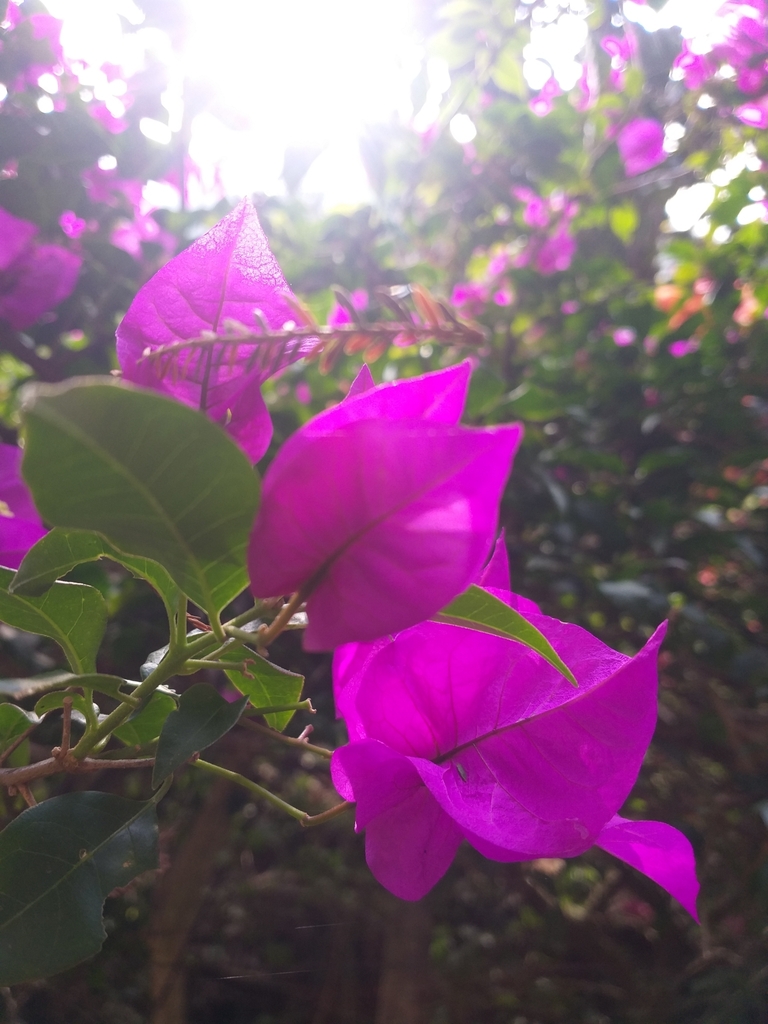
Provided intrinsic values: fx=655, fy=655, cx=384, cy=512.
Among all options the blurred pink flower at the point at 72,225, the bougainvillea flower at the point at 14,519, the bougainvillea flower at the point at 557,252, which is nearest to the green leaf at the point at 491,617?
the bougainvillea flower at the point at 14,519

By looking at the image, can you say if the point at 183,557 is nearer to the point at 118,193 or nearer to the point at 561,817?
the point at 561,817

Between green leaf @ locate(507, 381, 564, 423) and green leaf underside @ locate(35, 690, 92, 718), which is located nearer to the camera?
green leaf underside @ locate(35, 690, 92, 718)

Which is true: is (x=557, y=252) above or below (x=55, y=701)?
below

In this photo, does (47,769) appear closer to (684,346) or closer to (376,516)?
(376,516)

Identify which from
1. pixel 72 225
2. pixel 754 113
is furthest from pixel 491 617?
pixel 754 113

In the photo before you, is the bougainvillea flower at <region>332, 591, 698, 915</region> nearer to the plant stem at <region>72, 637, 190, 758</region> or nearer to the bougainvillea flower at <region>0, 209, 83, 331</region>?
the plant stem at <region>72, 637, 190, 758</region>

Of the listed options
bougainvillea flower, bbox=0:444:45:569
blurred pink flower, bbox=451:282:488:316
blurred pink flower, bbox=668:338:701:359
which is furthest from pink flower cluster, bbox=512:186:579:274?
bougainvillea flower, bbox=0:444:45:569

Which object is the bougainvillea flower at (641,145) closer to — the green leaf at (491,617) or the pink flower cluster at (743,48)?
the pink flower cluster at (743,48)
